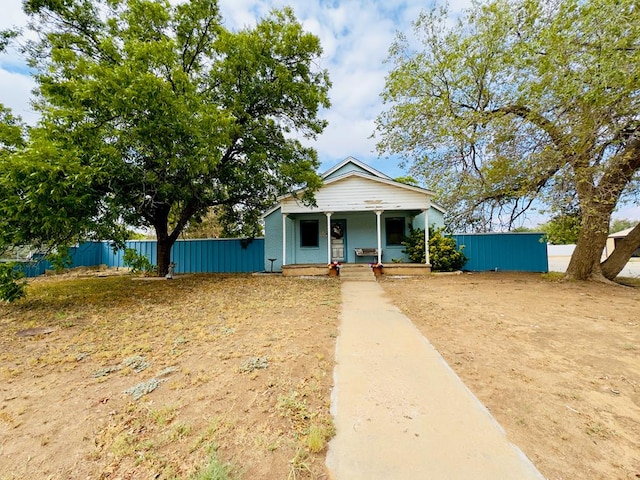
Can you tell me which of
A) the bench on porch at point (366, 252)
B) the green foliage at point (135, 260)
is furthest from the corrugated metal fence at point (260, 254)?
the bench on porch at point (366, 252)

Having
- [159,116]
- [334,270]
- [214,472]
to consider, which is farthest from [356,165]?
[214,472]

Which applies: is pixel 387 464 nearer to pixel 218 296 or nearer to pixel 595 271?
pixel 218 296

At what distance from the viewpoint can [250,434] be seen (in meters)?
2.03

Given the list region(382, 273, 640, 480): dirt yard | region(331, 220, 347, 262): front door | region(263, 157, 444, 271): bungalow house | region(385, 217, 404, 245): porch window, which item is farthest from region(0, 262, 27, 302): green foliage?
region(385, 217, 404, 245): porch window

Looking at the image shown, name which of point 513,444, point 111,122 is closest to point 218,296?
point 111,122

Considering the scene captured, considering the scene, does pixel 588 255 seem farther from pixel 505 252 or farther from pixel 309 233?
pixel 309 233

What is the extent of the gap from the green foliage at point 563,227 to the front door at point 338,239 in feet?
26.1

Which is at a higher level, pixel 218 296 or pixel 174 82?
pixel 174 82

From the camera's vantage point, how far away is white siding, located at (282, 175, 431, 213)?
38.8 feet

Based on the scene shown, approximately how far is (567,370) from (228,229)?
41.0ft

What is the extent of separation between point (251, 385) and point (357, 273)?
8.31m

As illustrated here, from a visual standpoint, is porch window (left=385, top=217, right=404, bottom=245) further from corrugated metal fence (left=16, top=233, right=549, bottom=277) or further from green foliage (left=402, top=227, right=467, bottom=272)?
corrugated metal fence (left=16, top=233, right=549, bottom=277)

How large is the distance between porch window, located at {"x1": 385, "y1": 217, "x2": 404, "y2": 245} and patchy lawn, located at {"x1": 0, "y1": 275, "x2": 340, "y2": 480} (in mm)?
8804

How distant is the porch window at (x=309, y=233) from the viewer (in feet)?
44.8
